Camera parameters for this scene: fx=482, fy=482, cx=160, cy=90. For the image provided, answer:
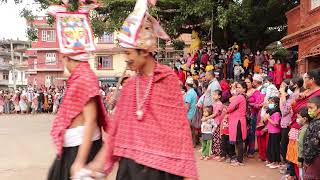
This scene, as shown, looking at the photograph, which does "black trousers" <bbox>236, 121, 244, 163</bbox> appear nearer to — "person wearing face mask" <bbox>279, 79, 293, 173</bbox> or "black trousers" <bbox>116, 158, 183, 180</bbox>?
"person wearing face mask" <bbox>279, 79, 293, 173</bbox>

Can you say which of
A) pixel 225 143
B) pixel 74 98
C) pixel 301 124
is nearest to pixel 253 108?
→ pixel 225 143

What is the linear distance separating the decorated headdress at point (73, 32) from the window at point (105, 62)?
44.5m

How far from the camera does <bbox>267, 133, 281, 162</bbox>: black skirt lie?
9.17 m

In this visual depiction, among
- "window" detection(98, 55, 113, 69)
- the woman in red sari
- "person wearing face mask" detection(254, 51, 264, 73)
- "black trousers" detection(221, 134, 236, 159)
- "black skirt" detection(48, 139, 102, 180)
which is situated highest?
"window" detection(98, 55, 113, 69)

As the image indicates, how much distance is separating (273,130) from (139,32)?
6.10m

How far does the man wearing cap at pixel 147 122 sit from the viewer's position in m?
3.47

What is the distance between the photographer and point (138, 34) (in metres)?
3.61

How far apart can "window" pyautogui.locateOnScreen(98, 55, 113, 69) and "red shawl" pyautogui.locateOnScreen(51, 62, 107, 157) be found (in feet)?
147

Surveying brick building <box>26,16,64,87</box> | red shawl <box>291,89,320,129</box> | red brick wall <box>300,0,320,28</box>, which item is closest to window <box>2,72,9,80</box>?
brick building <box>26,16,64,87</box>

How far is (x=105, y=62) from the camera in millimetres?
48688

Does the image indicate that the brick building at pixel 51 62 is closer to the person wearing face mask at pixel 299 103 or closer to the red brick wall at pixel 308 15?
the red brick wall at pixel 308 15

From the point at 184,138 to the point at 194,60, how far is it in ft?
53.2

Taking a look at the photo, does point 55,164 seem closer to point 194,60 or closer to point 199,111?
point 199,111

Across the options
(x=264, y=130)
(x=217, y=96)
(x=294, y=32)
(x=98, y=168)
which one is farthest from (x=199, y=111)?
(x=98, y=168)
